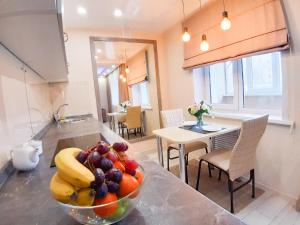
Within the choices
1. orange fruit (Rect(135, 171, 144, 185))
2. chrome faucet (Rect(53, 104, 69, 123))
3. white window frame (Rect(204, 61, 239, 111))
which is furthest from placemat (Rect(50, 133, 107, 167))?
white window frame (Rect(204, 61, 239, 111))

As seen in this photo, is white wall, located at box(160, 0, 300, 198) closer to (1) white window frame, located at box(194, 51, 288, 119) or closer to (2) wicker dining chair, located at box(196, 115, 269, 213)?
(1) white window frame, located at box(194, 51, 288, 119)

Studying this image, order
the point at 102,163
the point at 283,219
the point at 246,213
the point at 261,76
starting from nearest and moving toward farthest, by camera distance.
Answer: the point at 102,163 → the point at 283,219 → the point at 246,213 → the point at 261,76

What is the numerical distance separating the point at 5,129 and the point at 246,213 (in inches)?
81.7

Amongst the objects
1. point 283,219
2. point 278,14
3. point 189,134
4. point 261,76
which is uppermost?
point 278,14

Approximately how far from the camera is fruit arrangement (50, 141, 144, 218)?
44 centimetres

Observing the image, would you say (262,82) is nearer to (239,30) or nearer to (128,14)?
(239,30)

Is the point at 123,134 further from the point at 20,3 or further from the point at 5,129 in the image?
the point at 20,3

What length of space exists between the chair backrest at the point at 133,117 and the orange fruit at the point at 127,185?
3100 millimetres

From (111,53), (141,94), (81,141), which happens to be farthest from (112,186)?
(141,94)

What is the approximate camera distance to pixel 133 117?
3660mm

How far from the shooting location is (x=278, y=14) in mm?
1806

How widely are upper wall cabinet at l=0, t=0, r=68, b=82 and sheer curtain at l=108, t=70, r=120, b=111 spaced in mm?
2220

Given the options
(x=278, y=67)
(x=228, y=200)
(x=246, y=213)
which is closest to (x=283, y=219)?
(x=246, y=213)

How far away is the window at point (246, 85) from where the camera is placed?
2.14 m
